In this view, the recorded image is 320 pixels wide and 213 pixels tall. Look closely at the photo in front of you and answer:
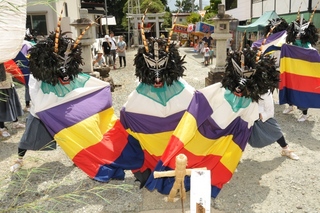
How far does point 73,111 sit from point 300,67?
419 cm

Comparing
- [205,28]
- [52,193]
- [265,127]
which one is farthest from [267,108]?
[205,28]

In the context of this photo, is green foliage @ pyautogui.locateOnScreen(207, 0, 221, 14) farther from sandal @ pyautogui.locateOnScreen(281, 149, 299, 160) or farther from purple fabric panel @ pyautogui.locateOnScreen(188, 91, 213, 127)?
purple fabric panel @ pyautogui.locateOnScreen(188, 91, 213, 127)

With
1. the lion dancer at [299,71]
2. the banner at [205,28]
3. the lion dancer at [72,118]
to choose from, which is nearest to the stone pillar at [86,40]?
the lion dancer at [72,118]

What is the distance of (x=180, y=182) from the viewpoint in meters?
2.27

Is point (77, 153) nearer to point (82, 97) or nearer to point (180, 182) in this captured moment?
point (82, 97)

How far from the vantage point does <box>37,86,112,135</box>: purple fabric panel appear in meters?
3.65

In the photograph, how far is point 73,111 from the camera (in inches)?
148

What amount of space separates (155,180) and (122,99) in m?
5.16

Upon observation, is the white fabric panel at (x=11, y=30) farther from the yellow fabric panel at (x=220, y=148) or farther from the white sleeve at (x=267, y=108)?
the white sleeve at (x=267, y=108)

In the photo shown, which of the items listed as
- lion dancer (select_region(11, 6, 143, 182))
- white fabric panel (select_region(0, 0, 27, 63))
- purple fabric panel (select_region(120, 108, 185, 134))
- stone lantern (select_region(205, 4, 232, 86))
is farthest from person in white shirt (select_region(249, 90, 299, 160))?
stone lantern (select_region(205, 4, 232, 86))

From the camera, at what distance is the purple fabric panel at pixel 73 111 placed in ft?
12.0

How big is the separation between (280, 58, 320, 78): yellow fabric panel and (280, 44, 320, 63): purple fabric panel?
7 cm

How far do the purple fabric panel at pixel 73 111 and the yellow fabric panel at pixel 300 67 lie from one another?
3.57 metres

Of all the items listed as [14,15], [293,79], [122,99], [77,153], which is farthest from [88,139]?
[122,99]
